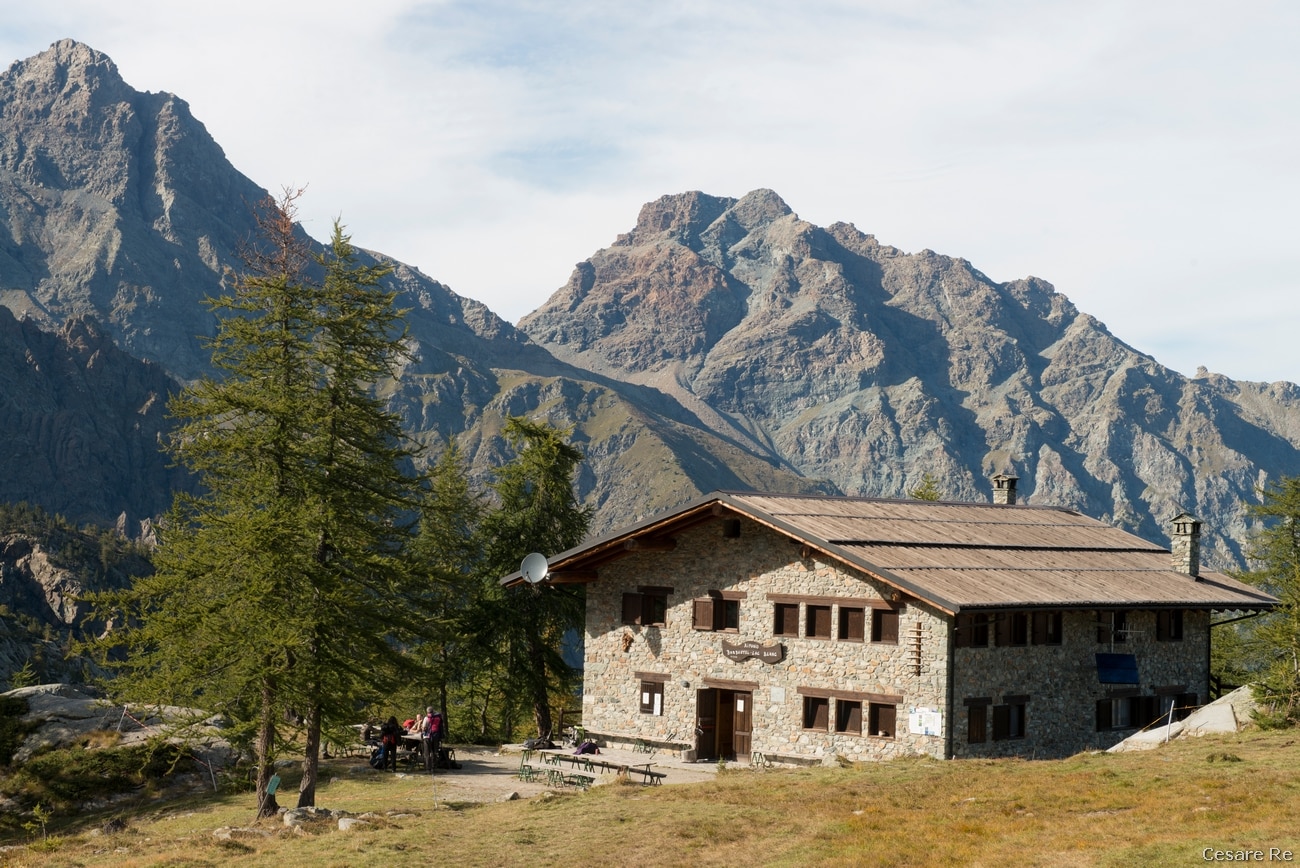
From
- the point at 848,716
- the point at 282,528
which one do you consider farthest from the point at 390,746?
the point at 848,716

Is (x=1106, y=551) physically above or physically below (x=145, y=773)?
above

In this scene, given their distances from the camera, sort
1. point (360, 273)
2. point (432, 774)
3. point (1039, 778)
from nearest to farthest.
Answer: point (1039, 778) → point (360, 273) → point (432, 774)

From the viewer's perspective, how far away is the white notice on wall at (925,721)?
3403cm

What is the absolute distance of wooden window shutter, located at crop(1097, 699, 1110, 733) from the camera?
3934 cm

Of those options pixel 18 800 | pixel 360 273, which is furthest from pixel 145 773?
pixel 360 273

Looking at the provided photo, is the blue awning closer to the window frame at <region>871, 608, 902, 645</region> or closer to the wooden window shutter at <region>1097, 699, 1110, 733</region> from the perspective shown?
the wooden window shutter at <region>1097, 699, 1110, 733</region>

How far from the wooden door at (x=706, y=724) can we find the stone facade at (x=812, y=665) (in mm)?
110

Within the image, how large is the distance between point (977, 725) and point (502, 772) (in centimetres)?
1385

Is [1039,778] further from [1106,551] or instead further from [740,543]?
[1106,551]

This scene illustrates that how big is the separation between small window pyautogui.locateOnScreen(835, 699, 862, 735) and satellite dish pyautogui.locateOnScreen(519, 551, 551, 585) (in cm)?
1068

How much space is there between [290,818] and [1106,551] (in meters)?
29.7

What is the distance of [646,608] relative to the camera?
135 feet

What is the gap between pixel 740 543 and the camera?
38.9 metres

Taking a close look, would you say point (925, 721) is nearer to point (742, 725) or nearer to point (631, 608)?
point (742, 725)
